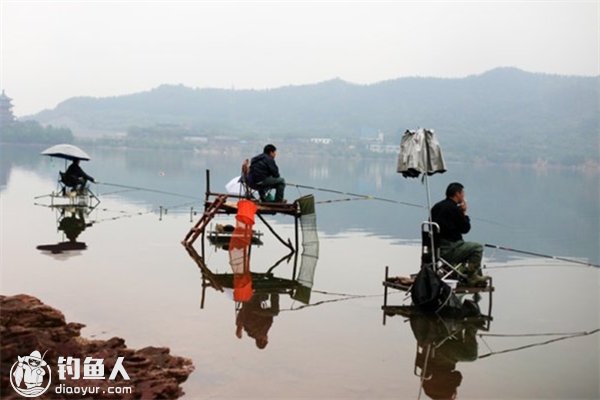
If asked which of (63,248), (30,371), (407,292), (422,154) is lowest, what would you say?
(63,248)

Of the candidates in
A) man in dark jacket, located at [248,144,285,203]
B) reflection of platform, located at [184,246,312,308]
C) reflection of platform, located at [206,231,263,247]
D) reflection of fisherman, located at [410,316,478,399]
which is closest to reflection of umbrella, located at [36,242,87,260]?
reflection of platform, located at [184,246,312,308]

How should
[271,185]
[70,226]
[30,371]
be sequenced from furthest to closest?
[70,226] → [271,185] → [30,371]

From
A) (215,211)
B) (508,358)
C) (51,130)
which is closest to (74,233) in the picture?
(215,211)

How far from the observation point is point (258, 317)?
11109 mm

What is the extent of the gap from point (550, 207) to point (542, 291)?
1092 inches

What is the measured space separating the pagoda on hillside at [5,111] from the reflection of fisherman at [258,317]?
359 ft

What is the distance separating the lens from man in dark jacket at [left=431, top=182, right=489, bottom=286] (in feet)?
37.1

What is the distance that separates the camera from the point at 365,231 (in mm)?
24828

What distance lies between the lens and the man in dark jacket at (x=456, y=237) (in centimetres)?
1130

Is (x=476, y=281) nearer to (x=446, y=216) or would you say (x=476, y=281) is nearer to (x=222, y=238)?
(x=446, y=216)

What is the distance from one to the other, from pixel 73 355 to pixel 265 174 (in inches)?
359

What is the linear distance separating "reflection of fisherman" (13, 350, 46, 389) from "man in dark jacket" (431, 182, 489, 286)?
6.42 meters

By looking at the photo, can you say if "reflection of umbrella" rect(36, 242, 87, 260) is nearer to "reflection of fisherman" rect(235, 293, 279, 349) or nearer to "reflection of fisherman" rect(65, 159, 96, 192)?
"reflection of fisherman" rect(235, 293, 279, 349)

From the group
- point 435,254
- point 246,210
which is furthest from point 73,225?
point 435,254
